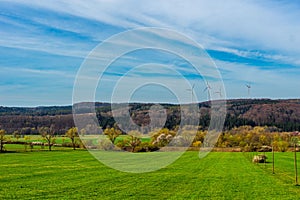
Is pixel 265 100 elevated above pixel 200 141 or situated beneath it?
elevated above

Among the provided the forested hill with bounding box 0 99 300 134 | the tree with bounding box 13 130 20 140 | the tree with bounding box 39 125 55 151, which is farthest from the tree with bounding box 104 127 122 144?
the tree with bounding box 13 130 20 140

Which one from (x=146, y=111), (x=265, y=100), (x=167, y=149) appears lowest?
(x=167, y=149)

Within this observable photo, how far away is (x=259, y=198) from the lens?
1816cm

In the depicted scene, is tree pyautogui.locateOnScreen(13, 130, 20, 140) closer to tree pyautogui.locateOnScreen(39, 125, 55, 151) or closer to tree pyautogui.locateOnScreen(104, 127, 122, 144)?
tree pyautogui.locateOnScreen(39, 125, 55, 151)

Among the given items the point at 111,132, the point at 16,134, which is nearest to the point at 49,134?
the point at 16,134

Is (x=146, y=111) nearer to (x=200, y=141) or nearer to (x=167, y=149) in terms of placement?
(x=167, y=149)

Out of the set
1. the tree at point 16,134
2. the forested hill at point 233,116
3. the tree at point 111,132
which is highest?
the forested hill at point 233,116

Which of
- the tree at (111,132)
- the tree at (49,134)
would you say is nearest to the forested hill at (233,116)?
the tree at (49,134)

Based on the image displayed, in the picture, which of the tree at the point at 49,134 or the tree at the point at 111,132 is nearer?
the tree at the point at 111,132

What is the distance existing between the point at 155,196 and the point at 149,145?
64721 millimetres

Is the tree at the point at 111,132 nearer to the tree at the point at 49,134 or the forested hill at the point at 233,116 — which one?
the tree at the point at 49,134

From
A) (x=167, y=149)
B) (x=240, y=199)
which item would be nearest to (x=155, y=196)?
(x=240, y=199)

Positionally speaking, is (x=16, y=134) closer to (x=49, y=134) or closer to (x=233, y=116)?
(x=49, y=134)

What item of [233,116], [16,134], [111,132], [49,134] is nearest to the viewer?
[111,132]
